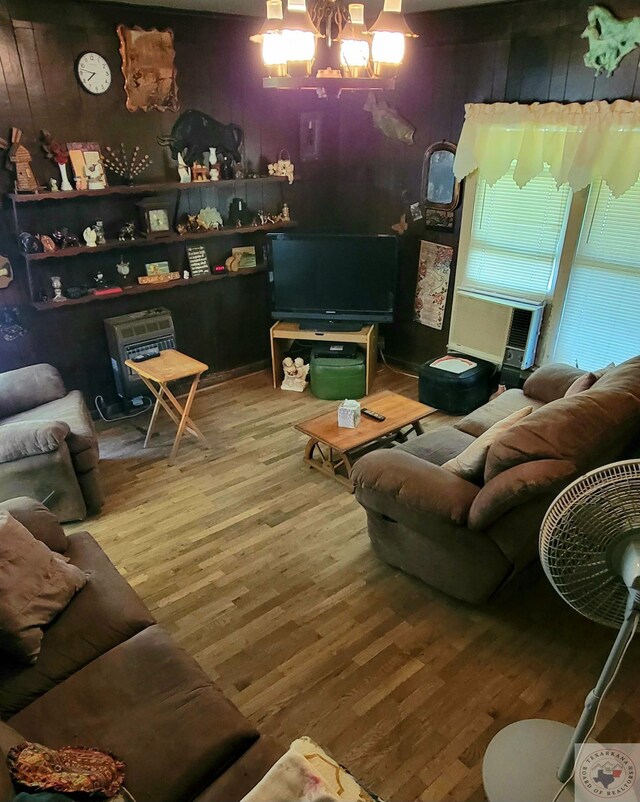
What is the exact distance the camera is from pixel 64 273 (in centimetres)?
397

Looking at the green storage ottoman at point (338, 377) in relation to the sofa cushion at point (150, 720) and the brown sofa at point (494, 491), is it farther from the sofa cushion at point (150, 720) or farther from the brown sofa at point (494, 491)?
the sofa cushion at point (150, 720)

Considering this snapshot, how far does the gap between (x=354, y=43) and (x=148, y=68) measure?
2217 mm

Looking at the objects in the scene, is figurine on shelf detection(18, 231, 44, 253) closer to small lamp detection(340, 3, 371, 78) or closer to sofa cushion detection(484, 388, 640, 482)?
small lamp detection(340, 3, 371, 78)

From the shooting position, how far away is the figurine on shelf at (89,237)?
390 cm

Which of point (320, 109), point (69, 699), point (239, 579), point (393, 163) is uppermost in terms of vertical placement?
point (320, 109)

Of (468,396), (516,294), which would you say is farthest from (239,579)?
(516,294)

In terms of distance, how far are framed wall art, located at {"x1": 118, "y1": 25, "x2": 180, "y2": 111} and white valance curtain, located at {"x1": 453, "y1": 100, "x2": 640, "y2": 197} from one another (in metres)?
2.08

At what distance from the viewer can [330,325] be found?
4738mm

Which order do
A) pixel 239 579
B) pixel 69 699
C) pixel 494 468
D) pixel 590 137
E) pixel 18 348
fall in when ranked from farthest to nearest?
pixel 18 348
pixel 590 137
pixel 239 579
pixel 494 468
pixel 69 699

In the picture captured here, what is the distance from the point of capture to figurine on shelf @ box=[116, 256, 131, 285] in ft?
13.7

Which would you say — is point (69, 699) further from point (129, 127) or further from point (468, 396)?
point (129, 127)

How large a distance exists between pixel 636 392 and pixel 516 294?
2053mm

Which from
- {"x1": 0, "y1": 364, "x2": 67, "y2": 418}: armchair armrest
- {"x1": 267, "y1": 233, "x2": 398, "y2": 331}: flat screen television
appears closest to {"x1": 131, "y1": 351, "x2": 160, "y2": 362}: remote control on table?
{"x1": 0, "y1": 364, "x2": 67, "y2": 418}: armchair armrest
